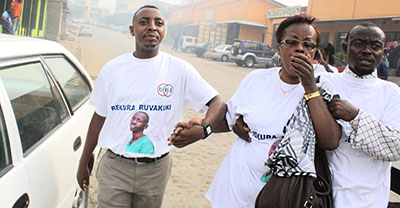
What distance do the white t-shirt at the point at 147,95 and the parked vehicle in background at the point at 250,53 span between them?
72.1ft

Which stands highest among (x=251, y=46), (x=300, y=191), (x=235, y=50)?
(x=251, y=46)

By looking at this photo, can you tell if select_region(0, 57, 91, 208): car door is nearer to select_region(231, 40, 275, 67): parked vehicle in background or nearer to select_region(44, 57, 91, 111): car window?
select_region(44, 57, 91, 111): car window

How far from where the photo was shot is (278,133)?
70.5 inches

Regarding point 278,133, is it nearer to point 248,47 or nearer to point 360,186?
point 360,186

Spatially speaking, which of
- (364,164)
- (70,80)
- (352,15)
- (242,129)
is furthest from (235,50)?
(364,164)

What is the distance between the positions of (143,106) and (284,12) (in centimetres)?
2846

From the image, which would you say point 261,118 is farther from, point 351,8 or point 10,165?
point 351,8

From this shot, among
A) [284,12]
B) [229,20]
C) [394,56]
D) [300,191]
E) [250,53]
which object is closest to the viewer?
[300,191]

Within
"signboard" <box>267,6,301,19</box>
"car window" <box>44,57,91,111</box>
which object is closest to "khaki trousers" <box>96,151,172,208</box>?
"car window" <box>44,57,91,111</box>

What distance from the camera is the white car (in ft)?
6.13

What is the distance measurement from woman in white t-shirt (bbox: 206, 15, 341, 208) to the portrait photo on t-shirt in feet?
1.60

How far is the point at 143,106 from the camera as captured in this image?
214cm

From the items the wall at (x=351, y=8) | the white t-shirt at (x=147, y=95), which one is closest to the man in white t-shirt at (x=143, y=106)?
the white t-shirt at (x=147, y=95)

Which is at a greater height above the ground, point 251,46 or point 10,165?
point 251,46
